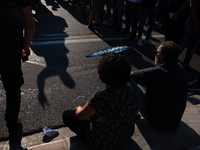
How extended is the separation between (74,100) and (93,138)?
1.25 metres

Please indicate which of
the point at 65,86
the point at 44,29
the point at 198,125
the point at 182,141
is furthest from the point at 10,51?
the point at 44,29

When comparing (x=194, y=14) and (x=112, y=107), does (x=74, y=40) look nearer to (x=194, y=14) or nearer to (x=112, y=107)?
(x=194, y=14)

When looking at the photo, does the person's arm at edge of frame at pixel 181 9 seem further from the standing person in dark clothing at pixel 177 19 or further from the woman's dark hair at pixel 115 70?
the woman's dark hair at pixel 115 70

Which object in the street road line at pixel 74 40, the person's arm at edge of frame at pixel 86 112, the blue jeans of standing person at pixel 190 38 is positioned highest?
the blue jeans of standing person at pixel 190 38

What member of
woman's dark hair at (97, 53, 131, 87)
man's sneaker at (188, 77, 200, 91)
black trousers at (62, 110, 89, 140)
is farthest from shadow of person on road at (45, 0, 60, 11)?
woman's dark hair at (97, 53, 131, 87)

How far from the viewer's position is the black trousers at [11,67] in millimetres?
1729

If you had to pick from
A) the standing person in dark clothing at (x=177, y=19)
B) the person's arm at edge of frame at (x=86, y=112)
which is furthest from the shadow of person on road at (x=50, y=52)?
the standing person in dark clothing at (x=177, y=19)

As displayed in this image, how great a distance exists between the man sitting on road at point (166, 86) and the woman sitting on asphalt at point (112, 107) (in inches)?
18.8

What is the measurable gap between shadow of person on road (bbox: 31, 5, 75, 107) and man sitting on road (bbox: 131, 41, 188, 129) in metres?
1.53

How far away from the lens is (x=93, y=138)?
5.87ft

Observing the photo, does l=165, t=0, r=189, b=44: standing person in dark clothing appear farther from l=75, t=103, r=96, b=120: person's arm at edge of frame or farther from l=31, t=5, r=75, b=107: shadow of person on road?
l=75, t=103, r=96, b=120: person's arm at edge of frame

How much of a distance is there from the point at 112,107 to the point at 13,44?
106 centimetres

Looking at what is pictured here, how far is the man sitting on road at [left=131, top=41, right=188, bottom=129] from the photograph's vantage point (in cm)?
199

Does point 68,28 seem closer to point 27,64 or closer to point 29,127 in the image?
point 27,64
